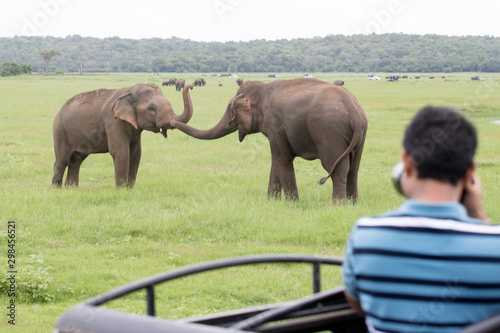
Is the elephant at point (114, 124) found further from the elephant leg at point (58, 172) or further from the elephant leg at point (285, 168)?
the elephant leg at point (285, 168)

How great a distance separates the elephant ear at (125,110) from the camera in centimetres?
1055

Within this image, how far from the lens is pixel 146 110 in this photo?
35.1ft

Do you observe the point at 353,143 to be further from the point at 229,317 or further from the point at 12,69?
the point at 12,69

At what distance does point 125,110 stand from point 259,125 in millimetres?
1977

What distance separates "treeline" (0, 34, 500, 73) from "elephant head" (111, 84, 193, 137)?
79.1 meters

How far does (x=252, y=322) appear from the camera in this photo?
2.13m

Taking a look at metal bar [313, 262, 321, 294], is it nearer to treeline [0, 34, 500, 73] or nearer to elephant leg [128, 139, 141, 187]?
elephant leg [128, 139, 141, 187]

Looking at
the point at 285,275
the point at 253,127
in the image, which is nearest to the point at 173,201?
the point at 253,127

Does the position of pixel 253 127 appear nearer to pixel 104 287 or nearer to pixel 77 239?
pixel 77 239

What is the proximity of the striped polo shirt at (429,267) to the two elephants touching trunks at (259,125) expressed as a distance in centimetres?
673

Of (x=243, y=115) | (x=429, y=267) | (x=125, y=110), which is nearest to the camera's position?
(x=429, y=267)

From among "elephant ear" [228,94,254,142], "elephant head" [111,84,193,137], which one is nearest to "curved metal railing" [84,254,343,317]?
"elephant ear" [228,94,254,142]

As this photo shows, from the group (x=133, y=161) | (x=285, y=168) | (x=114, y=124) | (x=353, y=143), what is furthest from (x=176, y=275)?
(x=133, y=161)

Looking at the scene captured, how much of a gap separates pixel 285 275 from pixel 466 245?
4.42 m
